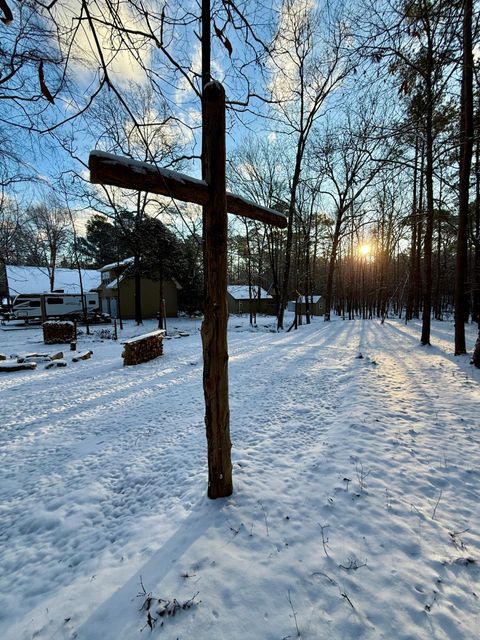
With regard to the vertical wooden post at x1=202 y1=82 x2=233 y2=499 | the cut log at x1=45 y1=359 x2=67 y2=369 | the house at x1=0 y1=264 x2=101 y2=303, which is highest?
the house at x1=0 y1=264 x2=101 y2=303

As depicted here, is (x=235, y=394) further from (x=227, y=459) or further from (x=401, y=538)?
(x=401, y=538)

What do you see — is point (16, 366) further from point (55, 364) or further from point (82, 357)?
point (82, 357)

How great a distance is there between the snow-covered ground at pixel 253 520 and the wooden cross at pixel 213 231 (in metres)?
0.66

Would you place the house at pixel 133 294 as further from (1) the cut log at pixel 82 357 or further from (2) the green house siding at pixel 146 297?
(1) the cut log at pixel 82 357

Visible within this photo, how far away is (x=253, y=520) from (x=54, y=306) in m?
24.7

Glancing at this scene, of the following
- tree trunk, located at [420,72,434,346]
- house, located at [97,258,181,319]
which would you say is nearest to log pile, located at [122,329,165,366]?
tree trunk, located at [420,72,434,346]

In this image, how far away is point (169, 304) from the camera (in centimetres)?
2366

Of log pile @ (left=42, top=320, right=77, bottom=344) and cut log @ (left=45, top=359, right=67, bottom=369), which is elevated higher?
log pile @ (left=42, top=320, right=77, bottom=344)

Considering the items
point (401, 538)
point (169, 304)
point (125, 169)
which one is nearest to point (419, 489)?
point (401, 538)

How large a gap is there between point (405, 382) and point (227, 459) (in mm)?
4696

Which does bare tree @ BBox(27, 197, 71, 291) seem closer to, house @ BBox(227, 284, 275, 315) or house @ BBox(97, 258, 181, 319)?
house @ BBox(97, 258, 181, 319)

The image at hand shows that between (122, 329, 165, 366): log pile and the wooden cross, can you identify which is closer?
the wooden cross

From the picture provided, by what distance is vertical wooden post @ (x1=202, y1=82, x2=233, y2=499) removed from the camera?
2195 mm

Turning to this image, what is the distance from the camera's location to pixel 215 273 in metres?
2.26
